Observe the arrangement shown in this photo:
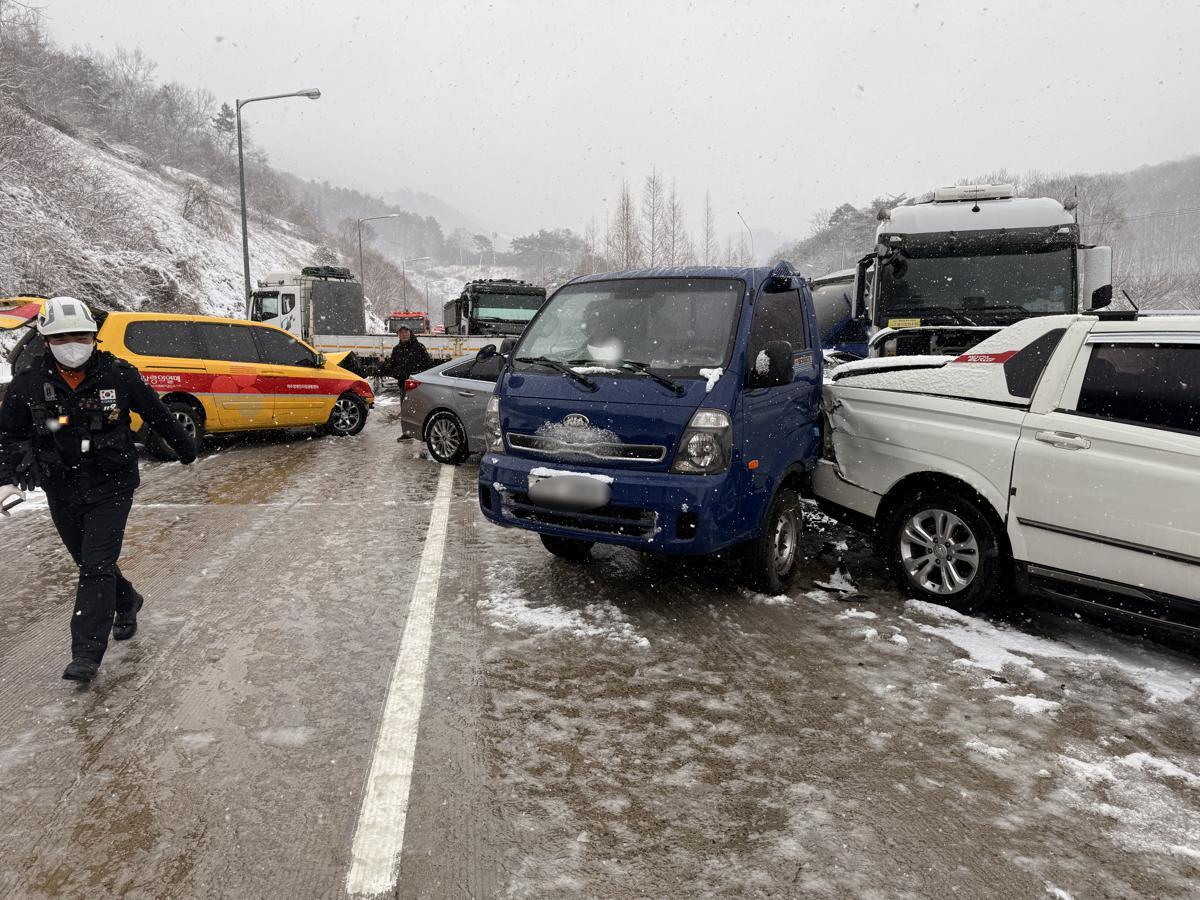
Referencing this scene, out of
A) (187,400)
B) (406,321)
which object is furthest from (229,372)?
(406,321)

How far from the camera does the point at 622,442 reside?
4.46 metres

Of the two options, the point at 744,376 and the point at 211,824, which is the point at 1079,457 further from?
the point at 211,824

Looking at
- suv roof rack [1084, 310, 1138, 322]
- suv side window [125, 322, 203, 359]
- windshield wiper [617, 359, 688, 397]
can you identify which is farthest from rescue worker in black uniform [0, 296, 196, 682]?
suv side window [125, 322, 203, 359]

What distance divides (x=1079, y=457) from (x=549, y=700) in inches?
118

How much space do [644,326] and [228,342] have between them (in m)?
7.69

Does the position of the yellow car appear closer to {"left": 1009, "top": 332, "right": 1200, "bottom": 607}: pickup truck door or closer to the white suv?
the white suv

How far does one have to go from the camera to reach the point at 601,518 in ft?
14.6

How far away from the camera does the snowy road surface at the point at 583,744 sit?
2.46 m

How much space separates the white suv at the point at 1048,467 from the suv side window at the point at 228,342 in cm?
854

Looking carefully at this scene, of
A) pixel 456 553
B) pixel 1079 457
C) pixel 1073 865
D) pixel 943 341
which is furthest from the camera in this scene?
pixel 943 341

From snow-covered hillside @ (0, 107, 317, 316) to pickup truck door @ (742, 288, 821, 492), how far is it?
2579cm

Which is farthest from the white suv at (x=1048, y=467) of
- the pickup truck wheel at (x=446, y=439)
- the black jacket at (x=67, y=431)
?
the pickup truck wheel at (x=446, y=439)

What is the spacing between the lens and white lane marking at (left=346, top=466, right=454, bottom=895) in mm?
2428

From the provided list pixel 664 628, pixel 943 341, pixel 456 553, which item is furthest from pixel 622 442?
pixel 943 341
